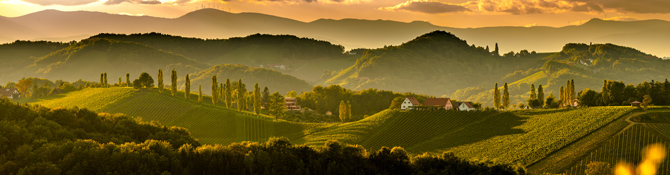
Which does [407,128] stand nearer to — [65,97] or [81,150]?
[81,150]

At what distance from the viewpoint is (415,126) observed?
409ft

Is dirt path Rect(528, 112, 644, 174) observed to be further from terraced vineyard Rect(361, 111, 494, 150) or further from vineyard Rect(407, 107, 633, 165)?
terraced vineyard Rect(361, 111, 494, 150)

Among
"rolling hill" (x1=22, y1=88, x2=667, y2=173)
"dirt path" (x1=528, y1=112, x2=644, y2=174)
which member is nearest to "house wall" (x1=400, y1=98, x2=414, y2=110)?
"rolling hill" (x1=22, y1=88, x2=667, y2=173)

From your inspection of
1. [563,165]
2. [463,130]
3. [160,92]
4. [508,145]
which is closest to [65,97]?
[160,92]

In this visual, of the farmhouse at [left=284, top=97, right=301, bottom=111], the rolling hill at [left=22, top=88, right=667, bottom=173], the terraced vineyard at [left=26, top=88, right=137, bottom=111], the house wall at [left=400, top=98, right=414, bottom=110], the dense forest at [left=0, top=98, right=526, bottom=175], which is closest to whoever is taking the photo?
the dense forest at [left=0, top=98, right=526, bottom=175]

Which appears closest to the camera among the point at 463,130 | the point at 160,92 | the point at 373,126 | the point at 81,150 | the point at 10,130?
the point at 81,150

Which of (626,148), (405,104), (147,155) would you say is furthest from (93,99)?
(626,148)

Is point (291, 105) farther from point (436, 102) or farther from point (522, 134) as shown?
point (522, 134)

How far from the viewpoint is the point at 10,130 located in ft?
237

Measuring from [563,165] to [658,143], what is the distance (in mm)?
15738

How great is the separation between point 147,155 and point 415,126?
232 feet

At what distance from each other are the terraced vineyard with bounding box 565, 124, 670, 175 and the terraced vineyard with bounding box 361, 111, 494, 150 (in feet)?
115

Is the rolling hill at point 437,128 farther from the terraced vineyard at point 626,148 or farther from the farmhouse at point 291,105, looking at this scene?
the farmhouse at point 291,105

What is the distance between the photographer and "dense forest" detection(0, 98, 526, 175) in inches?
2525
